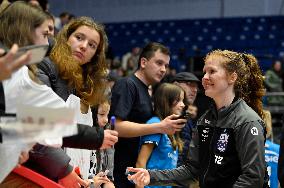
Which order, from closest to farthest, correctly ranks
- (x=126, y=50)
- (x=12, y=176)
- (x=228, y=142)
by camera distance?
(x=12, y=176) → (x=228, y=142) → (x=126, y=50)

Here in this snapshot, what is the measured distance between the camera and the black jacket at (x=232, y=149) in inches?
124

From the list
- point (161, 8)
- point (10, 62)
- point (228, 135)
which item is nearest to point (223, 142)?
point (228, 135)

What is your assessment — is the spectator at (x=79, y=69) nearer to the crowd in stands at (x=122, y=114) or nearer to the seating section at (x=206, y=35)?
the crowd in stands at (x=122, y=114)

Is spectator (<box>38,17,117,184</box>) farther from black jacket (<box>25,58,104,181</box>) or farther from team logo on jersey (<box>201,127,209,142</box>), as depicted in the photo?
team logo on jersey (<box>201,127,209,142</box>)

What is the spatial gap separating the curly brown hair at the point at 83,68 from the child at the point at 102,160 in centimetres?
30

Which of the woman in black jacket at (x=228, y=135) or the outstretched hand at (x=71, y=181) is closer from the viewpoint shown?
the outstretched hand at (x=71, y=181)

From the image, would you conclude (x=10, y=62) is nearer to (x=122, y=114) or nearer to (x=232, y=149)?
(x=232, y=149)

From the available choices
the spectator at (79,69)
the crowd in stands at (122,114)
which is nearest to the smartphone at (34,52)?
the crowd in stands at (122,114)

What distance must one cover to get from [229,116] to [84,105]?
2.93 feet

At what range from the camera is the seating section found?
15062mm

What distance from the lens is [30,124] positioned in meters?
2.00

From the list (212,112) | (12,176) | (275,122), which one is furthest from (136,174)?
(275,122)

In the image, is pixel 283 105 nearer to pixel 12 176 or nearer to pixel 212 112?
pixel 212 112

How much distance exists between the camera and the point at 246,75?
3.55 metres
